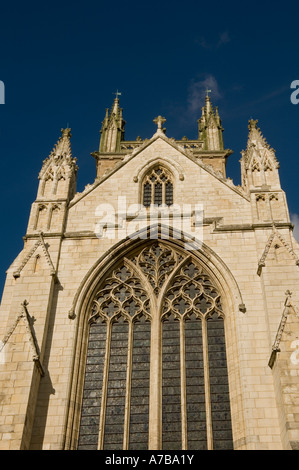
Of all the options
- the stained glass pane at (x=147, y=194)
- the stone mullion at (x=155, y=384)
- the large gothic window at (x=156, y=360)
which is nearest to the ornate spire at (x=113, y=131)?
the stained glass pane at (x=147, y=194)

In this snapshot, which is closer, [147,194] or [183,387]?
[183,387]

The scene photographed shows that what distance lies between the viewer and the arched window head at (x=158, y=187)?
18.6 metres

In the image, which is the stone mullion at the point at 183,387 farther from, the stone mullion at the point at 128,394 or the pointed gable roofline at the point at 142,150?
the pointed gable roofline at the point at 142,150

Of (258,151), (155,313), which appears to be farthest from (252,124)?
(155,313)

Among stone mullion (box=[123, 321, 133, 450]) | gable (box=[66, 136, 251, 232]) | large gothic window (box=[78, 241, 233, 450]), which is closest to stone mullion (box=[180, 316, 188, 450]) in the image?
large gothic window (box=[78, 241, 233, 450])

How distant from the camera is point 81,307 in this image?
15516 mm

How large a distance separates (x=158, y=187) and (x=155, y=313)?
193 inches

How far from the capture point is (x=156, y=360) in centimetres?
1465

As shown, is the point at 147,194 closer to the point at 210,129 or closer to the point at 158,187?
the point at 158,187

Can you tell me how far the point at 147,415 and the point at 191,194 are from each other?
6.90 meters

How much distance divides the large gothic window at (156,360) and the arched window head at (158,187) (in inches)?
74.0

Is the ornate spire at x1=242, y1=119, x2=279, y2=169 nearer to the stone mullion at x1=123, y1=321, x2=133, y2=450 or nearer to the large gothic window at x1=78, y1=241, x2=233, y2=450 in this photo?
the large gothic window at x1=78, y1=241, x2=233, y2=450
